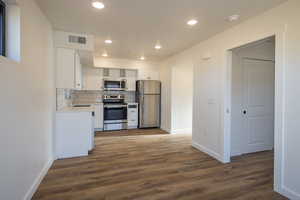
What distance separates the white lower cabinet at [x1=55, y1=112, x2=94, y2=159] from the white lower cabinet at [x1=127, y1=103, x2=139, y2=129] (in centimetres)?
245

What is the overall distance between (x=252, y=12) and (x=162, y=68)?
146 inches

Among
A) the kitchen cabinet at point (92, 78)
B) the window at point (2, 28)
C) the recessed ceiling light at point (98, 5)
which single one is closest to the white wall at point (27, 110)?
the window at point (2, 28)

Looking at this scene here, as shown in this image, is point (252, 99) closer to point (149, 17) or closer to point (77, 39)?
point (149, 17)

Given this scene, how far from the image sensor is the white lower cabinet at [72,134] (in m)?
3.16

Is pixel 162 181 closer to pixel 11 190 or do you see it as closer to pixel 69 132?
pixel 11 190

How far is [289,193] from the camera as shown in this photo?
200 cm

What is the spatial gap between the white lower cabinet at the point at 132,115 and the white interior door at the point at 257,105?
3464 millimetres

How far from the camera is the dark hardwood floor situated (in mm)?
2068

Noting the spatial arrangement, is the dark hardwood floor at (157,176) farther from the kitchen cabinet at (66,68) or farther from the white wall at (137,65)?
the white wall at (137,65)

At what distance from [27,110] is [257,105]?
13.6ft

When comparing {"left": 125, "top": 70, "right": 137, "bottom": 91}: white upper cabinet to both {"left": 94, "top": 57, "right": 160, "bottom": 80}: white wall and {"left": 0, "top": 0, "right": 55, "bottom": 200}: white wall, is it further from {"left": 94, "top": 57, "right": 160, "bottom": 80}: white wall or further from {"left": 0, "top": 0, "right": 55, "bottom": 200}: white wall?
{"left": 0, "top": 0, "right": 55, "bottom": 200}: white wall

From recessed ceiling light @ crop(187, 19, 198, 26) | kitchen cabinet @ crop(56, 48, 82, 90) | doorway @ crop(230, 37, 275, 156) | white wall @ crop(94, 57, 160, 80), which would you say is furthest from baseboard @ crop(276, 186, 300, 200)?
white wall @ crop(94, 57, 160, 80)

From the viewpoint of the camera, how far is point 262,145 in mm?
3672

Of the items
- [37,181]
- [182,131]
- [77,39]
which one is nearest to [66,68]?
[77,39]
